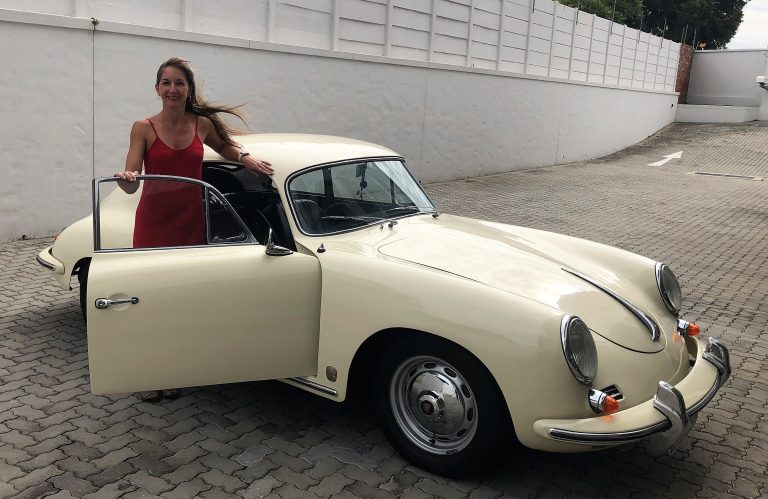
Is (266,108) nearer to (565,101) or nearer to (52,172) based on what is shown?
(52,172)

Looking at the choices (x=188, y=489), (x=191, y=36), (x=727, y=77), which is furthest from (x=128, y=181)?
(x=727, y=77)

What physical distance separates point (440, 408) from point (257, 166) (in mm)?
1671

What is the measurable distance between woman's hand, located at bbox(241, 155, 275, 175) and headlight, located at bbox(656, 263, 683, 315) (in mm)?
2348

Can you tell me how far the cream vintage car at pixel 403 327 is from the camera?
2859 mm

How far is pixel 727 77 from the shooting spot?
104ft

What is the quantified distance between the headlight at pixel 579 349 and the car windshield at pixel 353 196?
1.42 m

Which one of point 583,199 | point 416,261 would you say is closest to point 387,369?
point 416,261

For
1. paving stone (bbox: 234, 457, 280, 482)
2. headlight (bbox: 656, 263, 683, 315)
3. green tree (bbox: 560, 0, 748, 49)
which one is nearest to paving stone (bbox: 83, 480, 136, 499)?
paving stone (bbox: 234, 457, 280, 482)

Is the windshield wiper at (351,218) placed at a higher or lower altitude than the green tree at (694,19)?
lower

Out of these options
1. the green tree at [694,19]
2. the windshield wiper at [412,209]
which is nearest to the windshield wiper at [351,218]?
the windshield wiper at [412,209]

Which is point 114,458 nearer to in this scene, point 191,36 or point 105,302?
point 105,302

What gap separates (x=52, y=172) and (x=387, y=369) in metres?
6.21

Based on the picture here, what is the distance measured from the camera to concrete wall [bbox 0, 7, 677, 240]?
7551mm

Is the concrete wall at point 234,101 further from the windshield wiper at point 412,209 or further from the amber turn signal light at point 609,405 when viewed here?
the amber turn signal light at point 609,405
